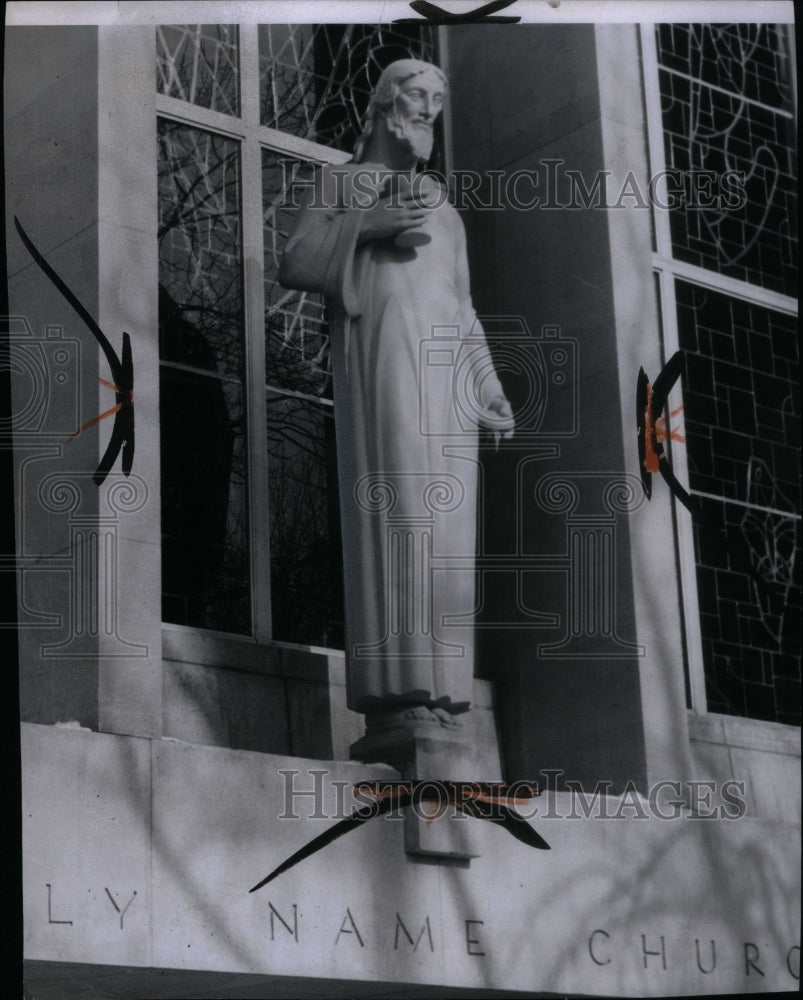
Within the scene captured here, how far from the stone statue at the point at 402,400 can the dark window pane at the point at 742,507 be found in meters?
1.12

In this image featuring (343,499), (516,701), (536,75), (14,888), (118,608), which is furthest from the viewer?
(536,75)

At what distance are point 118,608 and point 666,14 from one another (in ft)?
11.0

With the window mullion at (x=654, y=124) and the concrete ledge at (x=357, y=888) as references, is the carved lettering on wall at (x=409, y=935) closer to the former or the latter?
the concrete ledge at (x=357, y=888)

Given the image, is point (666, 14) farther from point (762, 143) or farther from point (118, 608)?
point (118, 608)

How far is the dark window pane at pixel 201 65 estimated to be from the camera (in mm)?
8367

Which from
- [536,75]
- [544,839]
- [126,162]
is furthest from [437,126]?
[544,839]

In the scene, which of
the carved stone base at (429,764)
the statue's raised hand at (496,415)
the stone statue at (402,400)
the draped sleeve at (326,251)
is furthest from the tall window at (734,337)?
the draped sleeve at (326,251)

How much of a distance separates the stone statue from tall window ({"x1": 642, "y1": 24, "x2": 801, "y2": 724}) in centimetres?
99

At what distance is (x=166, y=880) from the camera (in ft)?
23.1

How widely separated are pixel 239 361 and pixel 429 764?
159cm

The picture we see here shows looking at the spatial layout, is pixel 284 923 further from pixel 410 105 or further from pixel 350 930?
pixel 410 105

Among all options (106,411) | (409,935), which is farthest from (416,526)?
(409,935)

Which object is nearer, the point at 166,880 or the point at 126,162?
the point at 166,880

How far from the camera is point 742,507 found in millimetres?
8945
